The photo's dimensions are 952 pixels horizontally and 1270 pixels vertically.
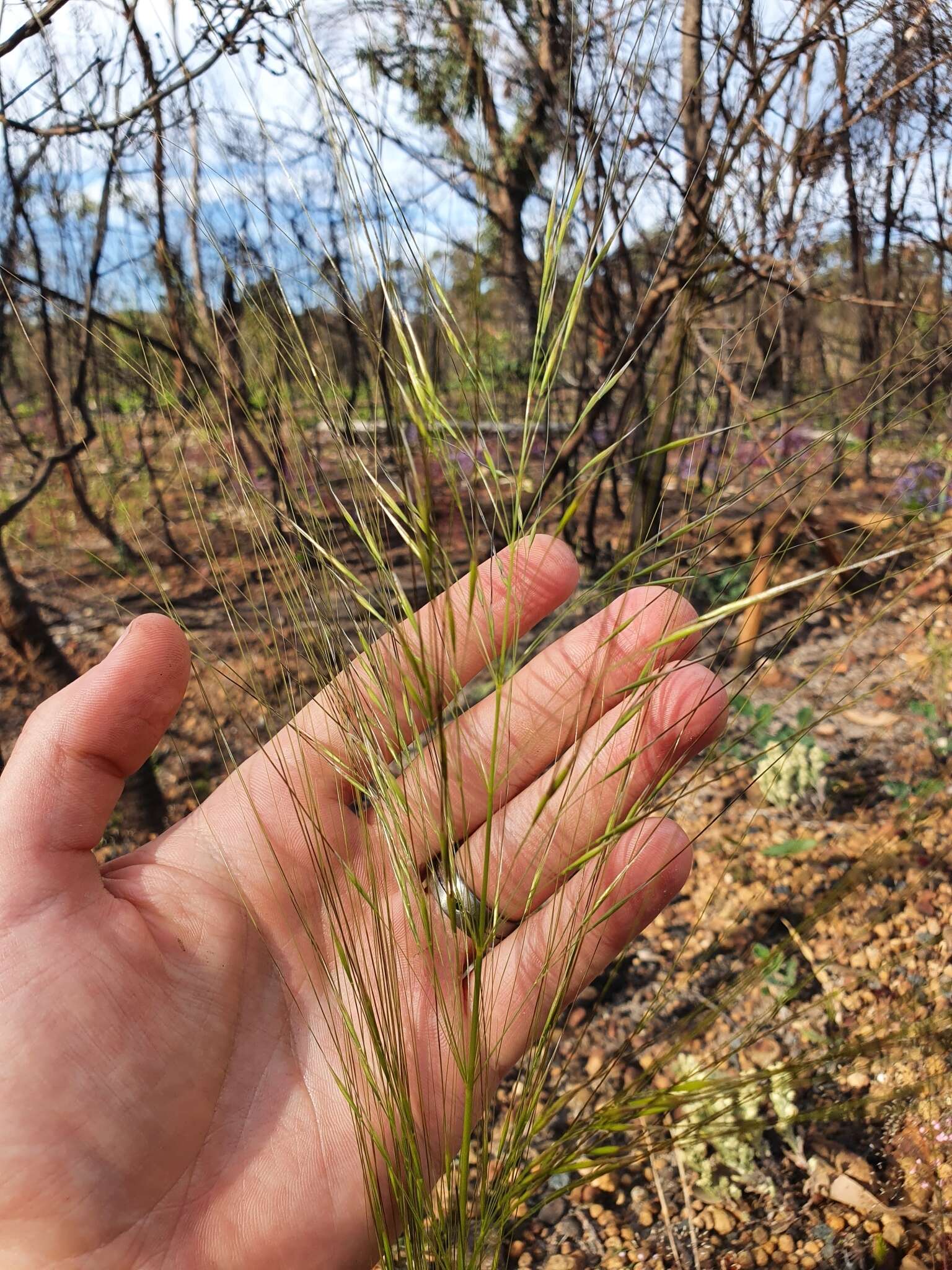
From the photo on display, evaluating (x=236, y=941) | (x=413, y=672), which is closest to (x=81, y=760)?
(x=236, y=941)

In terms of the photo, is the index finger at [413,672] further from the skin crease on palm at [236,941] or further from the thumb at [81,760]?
the thumb at [81,760]

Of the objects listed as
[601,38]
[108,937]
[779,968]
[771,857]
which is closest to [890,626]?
[771,857]

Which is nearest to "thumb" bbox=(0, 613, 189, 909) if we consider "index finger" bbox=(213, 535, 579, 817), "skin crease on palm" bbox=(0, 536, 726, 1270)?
"skin crease on palm" bbox=(0, 536, 726, 1270)

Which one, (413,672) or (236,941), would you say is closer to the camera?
(413,672)

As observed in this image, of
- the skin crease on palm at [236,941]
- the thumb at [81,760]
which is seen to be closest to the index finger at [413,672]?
the skin crease on palm at [236,941]

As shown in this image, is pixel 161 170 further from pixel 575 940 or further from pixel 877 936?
pixel 877 936

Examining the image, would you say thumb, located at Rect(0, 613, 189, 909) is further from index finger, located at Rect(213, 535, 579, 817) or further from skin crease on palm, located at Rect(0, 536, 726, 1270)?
index finger, located at Rect(213, 535, 579, 817)

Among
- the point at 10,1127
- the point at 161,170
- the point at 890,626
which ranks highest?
the point at 161,170

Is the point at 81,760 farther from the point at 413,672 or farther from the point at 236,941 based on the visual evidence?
the point at 413,672
